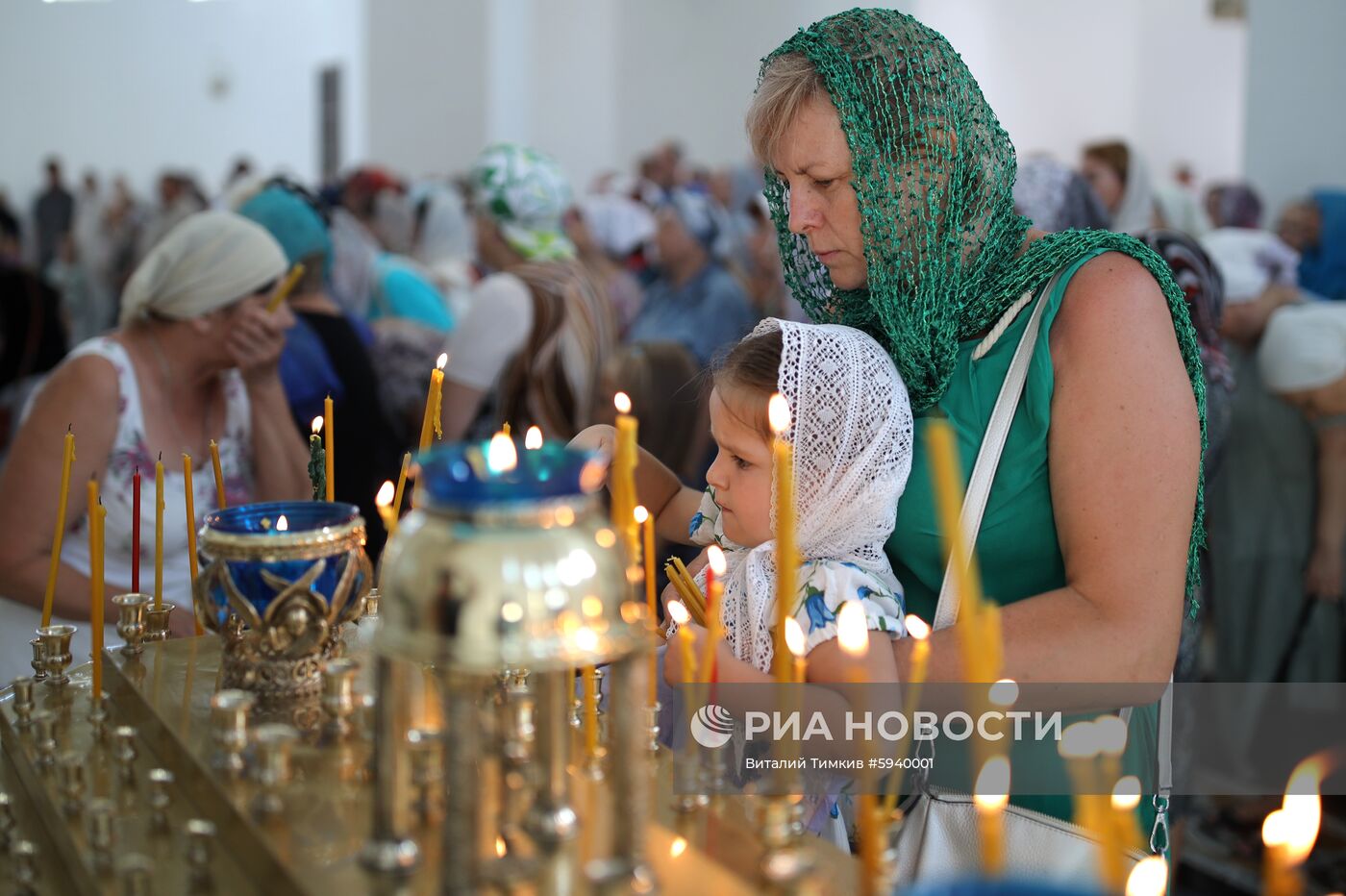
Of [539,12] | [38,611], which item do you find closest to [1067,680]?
[38,611]

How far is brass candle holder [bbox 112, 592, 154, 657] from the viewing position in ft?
4.58

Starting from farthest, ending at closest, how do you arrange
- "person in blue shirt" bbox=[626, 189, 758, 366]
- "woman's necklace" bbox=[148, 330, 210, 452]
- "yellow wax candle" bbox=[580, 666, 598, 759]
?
"person in blue shirt" bbox=[626, 189, 758, 366]
"woman's necklace" bbox=[148, 330, 210, 452]
"yellow wax candle" bbox=[580, 666, 598, 759]

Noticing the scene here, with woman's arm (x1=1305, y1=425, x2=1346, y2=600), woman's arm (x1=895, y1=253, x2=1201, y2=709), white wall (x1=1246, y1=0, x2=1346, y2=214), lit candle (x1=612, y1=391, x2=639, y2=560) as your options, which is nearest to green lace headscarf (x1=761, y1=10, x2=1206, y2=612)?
woman's arm (x1=895, y1=253, x2=1201, y2=709)

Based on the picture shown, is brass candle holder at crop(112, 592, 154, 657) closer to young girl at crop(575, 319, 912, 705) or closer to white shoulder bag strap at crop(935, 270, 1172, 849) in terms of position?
young girl at crop(575, 319, 912, 705)

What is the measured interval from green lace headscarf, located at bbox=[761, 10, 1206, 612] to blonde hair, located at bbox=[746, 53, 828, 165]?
0.02m

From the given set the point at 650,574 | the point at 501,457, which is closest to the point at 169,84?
the point at 650,574

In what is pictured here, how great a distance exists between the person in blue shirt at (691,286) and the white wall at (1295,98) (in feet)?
7.19

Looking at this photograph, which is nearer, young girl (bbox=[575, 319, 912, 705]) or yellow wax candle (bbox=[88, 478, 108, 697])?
yellow wax candle (bbox=[88, 478, 108, 697])

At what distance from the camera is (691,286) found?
5.40 metres

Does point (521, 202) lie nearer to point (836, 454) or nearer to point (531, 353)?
point (531, 353)

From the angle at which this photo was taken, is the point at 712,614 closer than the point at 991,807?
No

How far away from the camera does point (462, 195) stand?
8727 millimetres

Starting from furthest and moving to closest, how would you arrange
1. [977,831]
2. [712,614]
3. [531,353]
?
[531,353], [977,831], [712,614]

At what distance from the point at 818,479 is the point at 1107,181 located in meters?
4.33
